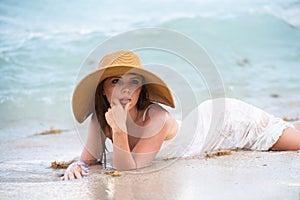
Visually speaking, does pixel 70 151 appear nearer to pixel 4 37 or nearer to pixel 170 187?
pixel 170 187

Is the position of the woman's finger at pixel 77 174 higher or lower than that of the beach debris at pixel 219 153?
lower

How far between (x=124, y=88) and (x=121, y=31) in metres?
11.1

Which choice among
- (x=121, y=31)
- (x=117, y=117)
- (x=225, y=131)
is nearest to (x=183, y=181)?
(x=117, y=117)

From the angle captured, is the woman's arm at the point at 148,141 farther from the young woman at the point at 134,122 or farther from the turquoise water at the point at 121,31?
the turquoise water at the point at 121,31

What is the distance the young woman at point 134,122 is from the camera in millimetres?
2801

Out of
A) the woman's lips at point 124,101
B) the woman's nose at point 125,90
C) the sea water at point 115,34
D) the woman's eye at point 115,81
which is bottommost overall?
the sea water at point 115,34

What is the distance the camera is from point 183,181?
258 centimetres

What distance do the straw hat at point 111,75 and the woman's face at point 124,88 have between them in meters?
0.04

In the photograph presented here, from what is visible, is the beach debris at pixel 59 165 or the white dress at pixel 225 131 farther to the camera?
the white dress at pixel 225 131

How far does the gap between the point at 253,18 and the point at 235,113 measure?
1279cm

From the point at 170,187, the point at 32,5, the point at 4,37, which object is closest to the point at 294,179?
the point at 170,187

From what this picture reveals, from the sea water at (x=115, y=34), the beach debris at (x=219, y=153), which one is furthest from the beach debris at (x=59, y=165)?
the beach debris at (x=219, y=153)

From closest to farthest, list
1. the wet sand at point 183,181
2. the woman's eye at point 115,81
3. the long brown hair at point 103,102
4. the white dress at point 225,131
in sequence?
the wet sand at point 183,181 < the woman's eye at point 115,81 < the long brown hair at point 103,102 < the white dress at point 225,131

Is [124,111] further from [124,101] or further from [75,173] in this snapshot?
[75,173]
